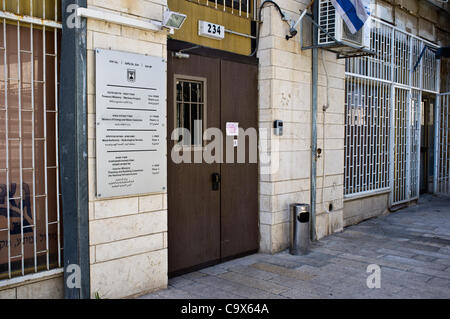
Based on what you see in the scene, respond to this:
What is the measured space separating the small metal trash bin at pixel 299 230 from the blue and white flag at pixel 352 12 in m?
2.72

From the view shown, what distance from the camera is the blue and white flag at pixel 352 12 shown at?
629 cm

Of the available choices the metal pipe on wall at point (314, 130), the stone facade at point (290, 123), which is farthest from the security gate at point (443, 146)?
the metal pipe on wall at point (314, 130)

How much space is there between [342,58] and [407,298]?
4.39 meters

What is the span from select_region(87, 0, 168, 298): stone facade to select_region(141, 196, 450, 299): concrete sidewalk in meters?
0.37

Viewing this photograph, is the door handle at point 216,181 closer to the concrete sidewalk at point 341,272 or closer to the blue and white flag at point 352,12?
the concrete sidewalk at point 341,272

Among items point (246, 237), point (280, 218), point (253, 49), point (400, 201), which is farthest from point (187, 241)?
point (400, 201)

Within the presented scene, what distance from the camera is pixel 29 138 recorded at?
13.4 ft

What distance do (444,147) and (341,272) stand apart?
26.2 feet

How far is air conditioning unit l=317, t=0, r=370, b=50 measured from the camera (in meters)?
6.47

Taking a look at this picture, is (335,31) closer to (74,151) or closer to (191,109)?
(191,109)

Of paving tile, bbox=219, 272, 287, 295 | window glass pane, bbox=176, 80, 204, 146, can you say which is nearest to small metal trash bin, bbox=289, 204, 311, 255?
paving tile, bbox=219, 272, 287, 295

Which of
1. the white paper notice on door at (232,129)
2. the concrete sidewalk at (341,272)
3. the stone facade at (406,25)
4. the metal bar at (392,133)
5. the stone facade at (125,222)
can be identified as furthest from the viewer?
the metal bar at (392,133)

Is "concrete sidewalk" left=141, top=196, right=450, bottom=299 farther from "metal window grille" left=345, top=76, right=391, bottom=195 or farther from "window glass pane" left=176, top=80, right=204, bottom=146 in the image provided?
"window glass pane" left=176, top=80, right=204, bottom=146

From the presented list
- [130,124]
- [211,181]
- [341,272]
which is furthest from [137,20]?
[341,272]
